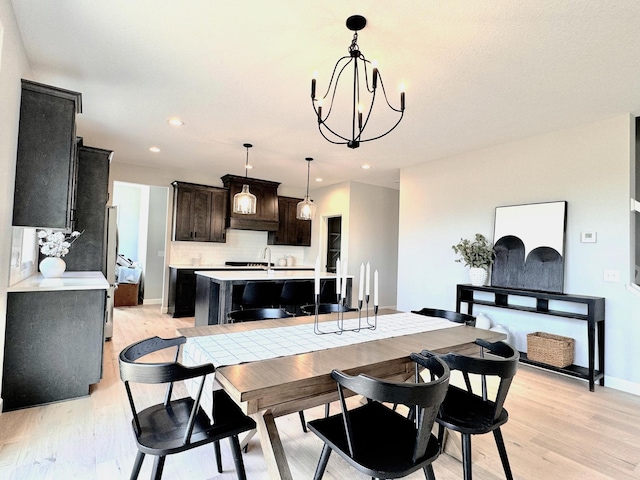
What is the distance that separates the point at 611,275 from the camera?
336cm

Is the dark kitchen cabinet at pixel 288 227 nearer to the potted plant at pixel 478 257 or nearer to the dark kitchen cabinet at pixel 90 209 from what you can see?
the dark kitchen cabinet at pixel 90 209

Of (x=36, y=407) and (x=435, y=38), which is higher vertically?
(x=435, y=38)

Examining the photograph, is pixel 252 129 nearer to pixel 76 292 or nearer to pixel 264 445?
pixel 76 292

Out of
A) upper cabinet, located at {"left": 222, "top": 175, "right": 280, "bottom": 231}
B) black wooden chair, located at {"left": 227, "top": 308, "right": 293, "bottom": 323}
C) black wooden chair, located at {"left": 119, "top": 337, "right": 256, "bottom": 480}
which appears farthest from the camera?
upper cabinet, located at {"left": 222, "top": 175, "right": 280, "bottom": 231}

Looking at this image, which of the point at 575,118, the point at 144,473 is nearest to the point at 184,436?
the point at 144,473

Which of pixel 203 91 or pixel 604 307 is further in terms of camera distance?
pixel 604 307

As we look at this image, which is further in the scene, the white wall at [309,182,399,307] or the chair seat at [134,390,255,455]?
the white wall at [309,182,399,307]

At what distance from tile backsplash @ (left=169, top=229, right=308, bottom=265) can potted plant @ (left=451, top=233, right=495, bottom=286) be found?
13.4 feet

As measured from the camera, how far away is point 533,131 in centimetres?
383

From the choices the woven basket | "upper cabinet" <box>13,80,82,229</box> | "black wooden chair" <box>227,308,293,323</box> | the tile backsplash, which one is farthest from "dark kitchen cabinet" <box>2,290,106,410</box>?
the woven basket

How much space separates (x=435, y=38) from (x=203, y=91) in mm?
2038

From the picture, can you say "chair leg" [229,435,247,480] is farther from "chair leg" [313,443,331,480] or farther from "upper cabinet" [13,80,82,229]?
"upper cabinet" [13,80,82,229]

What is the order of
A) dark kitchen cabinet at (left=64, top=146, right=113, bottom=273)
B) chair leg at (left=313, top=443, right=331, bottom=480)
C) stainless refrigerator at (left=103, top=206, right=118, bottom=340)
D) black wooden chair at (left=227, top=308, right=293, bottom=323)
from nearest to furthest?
1. chair leg at (left=313, top=443, right=331, bottom=480)
2. black wooden chair at (left=227, top=308, right=293, bottom=323)
3. dark kitchen cabinet at (left=64, top=146, right=113, bottom=273)
4. stainless refrigerator at (left=103, top=206, right=118, bottom=340)

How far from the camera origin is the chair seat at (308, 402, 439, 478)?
128 centimetres
